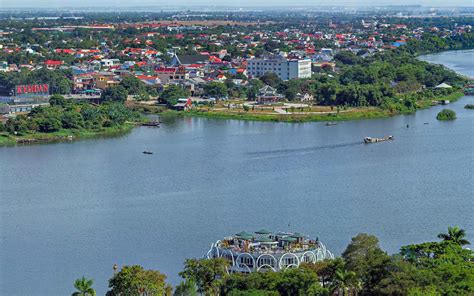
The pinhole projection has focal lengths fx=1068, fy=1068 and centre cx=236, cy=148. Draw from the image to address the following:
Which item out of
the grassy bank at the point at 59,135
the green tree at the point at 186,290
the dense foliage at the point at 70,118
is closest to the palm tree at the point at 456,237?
the green tree at the point at 186,290

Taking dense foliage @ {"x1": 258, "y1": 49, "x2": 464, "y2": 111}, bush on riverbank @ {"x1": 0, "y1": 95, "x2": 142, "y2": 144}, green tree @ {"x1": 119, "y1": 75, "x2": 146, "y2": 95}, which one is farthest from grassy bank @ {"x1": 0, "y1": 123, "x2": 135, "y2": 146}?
dense foliage @ {"x1": 258, "y1": 49, "x2": 464, "y2": 111}

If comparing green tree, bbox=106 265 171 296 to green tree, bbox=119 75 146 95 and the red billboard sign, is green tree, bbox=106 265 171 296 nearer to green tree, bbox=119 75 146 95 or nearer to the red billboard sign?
the red billboard sign

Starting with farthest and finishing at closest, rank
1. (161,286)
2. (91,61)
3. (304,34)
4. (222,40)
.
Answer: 1. (304,34)
2. (222,40)
3. (91,61)
4. (161,286)

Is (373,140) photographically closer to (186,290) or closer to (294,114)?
(294,114)

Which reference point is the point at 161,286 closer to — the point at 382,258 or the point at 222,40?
the point at 382,258

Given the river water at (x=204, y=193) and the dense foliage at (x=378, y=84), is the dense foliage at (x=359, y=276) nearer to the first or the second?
the river water at (x=204, y=193)

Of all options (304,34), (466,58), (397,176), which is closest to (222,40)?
(304,34)
